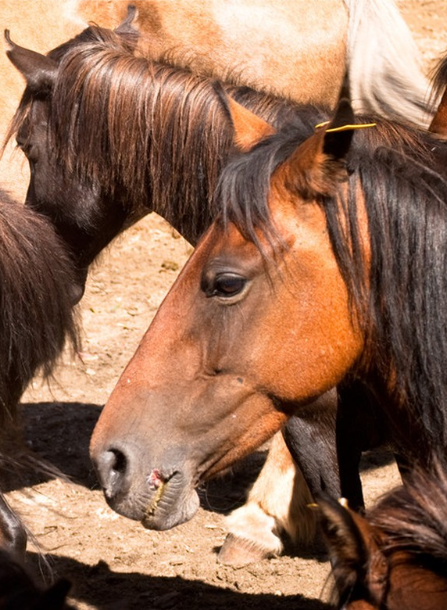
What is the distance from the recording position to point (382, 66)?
5281 mm

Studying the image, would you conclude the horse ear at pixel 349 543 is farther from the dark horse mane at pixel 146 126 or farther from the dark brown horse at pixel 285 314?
the dark horse mane at pixel 146 126

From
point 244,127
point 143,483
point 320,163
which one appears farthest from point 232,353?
point 244,127

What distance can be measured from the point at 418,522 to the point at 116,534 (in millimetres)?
2848

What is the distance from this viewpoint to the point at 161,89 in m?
3.94

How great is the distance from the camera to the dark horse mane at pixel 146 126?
12.6 feet

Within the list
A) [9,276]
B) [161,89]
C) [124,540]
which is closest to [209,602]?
[124,540]

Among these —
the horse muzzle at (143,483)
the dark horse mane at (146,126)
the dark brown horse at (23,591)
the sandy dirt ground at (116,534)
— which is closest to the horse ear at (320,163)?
the horse muzzle at (143,483)

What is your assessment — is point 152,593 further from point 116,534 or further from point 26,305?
point 26,305

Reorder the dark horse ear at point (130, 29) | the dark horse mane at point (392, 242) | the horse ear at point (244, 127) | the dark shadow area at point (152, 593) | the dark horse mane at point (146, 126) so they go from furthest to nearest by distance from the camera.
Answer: the dark horse ear at point (130, 29), the dark shadow area at point (152, 593), the dark horse mane at point (146, 126), the horse ear at point (244, 127), the dark horse mane at point (392, 242)

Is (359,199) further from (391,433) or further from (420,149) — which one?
(391,433)

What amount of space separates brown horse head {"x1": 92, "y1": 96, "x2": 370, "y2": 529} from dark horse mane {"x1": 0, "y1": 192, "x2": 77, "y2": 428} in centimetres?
70

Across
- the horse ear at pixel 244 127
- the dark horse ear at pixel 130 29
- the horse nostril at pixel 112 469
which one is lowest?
the horse nostril at pixel 112 469

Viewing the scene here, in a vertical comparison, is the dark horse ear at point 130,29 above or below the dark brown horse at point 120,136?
above

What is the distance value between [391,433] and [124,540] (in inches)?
69.8
